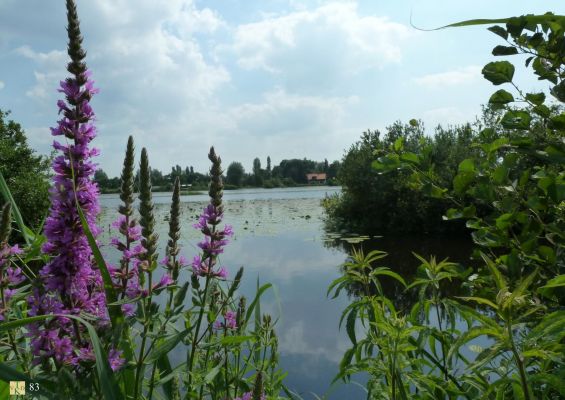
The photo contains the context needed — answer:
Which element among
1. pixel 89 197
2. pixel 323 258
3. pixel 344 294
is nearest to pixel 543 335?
pixel 89 197

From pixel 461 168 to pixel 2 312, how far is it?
161 centimetres

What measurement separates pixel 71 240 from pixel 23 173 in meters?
14.9

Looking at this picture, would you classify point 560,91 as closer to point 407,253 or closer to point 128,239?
point 128,239

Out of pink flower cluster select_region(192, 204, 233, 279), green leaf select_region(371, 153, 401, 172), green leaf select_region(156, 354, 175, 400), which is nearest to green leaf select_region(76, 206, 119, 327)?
green leaf select_region(156, 354, 175, 400)

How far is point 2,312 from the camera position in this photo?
4.13 feet

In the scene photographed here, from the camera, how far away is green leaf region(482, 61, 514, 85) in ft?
4.48

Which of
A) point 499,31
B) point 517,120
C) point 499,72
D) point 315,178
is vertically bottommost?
point 517,120

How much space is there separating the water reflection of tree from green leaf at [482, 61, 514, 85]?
7.18 metres

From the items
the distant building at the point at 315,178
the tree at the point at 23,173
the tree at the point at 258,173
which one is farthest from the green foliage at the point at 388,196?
the distant building at the point at 315,178

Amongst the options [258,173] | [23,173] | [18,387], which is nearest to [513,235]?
[18,387]

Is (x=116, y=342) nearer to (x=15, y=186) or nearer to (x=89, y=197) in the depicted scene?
(x=89, y=197)

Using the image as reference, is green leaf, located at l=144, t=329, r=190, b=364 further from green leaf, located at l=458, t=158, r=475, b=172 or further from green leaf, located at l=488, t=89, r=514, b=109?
green leaf, located at l=488, t=89, r=514, b=109

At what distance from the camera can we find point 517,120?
53.1 inches

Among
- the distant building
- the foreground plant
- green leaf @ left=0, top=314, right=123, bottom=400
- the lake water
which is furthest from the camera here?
the distant building
